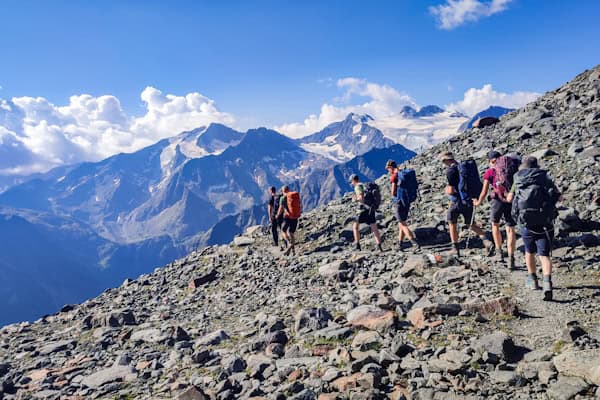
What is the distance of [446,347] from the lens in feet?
27.0

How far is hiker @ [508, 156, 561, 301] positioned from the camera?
10.6m

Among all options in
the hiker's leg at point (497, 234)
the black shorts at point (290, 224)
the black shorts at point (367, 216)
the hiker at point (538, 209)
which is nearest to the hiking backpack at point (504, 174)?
the hiker's leg at point (497, 234)

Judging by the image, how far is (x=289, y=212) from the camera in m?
22.1

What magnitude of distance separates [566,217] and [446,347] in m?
10.4

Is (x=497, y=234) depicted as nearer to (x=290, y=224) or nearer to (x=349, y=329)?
(x=349, y=329)

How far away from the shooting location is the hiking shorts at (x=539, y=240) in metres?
10.7

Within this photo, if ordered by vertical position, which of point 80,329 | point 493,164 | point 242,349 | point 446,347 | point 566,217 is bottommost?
point 80,329

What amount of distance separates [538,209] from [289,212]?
523 inches

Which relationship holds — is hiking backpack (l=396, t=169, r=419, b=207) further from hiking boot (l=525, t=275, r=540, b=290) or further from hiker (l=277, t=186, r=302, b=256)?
hiking boot (l=525, t=275, r=540, b=290)

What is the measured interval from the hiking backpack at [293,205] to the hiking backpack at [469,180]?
9.18 m

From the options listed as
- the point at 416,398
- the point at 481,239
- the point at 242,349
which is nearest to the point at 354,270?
the point at 481,239

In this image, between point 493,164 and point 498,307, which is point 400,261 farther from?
point 498,307

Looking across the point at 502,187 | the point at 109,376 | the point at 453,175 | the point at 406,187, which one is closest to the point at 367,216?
the point at 406,187

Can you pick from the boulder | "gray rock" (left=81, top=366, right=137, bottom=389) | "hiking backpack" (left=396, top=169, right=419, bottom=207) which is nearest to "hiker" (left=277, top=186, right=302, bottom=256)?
"hiking backpack" (left=396, top=169, right=419, bottom=207)
